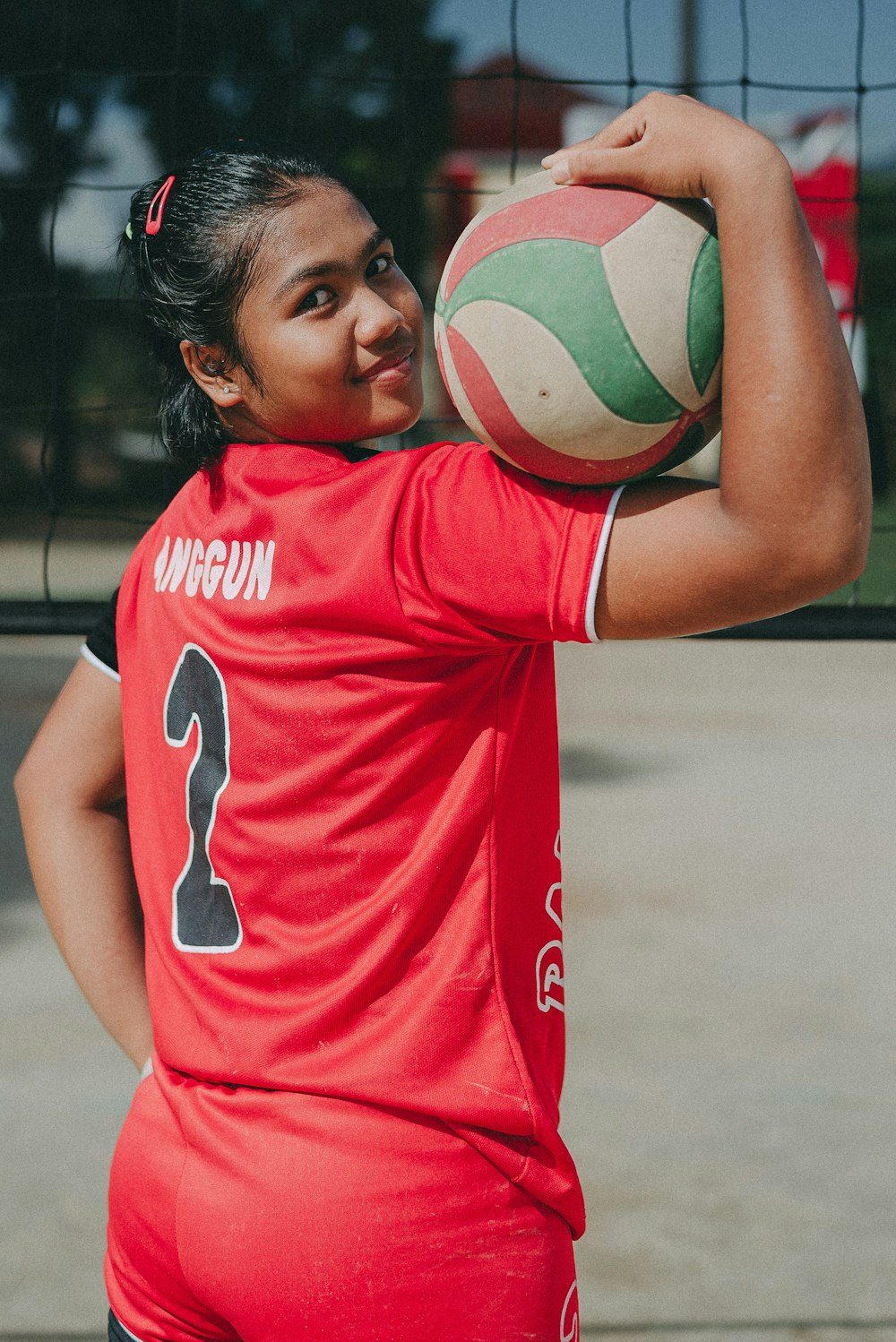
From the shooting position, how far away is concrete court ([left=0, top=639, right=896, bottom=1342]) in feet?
9.27

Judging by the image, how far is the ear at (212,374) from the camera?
1361 mm

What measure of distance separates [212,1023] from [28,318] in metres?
22.7

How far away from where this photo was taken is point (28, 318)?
73.5ft

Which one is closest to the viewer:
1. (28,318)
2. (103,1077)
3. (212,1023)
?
(212,1023)

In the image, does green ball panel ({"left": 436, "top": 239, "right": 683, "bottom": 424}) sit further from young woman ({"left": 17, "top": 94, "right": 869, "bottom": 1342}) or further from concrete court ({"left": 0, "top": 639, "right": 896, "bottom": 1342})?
concrete court ({"left": 0, "top": 639, "right": 896, "bottom": 1342})

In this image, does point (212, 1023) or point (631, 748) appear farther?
point (631, 748)

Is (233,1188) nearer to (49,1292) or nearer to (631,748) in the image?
(49,1292)

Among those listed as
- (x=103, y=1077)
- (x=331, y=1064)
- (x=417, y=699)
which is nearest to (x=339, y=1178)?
(x=331, y=1064)

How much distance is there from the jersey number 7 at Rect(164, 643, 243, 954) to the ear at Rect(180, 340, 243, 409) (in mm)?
238

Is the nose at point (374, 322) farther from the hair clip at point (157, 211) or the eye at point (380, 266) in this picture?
the hair clip at point (157, 211)

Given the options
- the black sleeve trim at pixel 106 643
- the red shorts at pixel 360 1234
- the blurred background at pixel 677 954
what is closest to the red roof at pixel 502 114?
the blurred background at pixel 677 954

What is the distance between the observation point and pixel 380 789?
1.22 meters

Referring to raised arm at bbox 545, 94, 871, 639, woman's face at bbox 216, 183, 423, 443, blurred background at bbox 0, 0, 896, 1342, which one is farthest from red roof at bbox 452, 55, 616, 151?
raised arm at bbox 545, 94, 871, 639

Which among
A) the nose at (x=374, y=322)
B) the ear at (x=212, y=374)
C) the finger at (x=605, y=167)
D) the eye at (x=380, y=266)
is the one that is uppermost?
the finger at (x=605, y=167)
